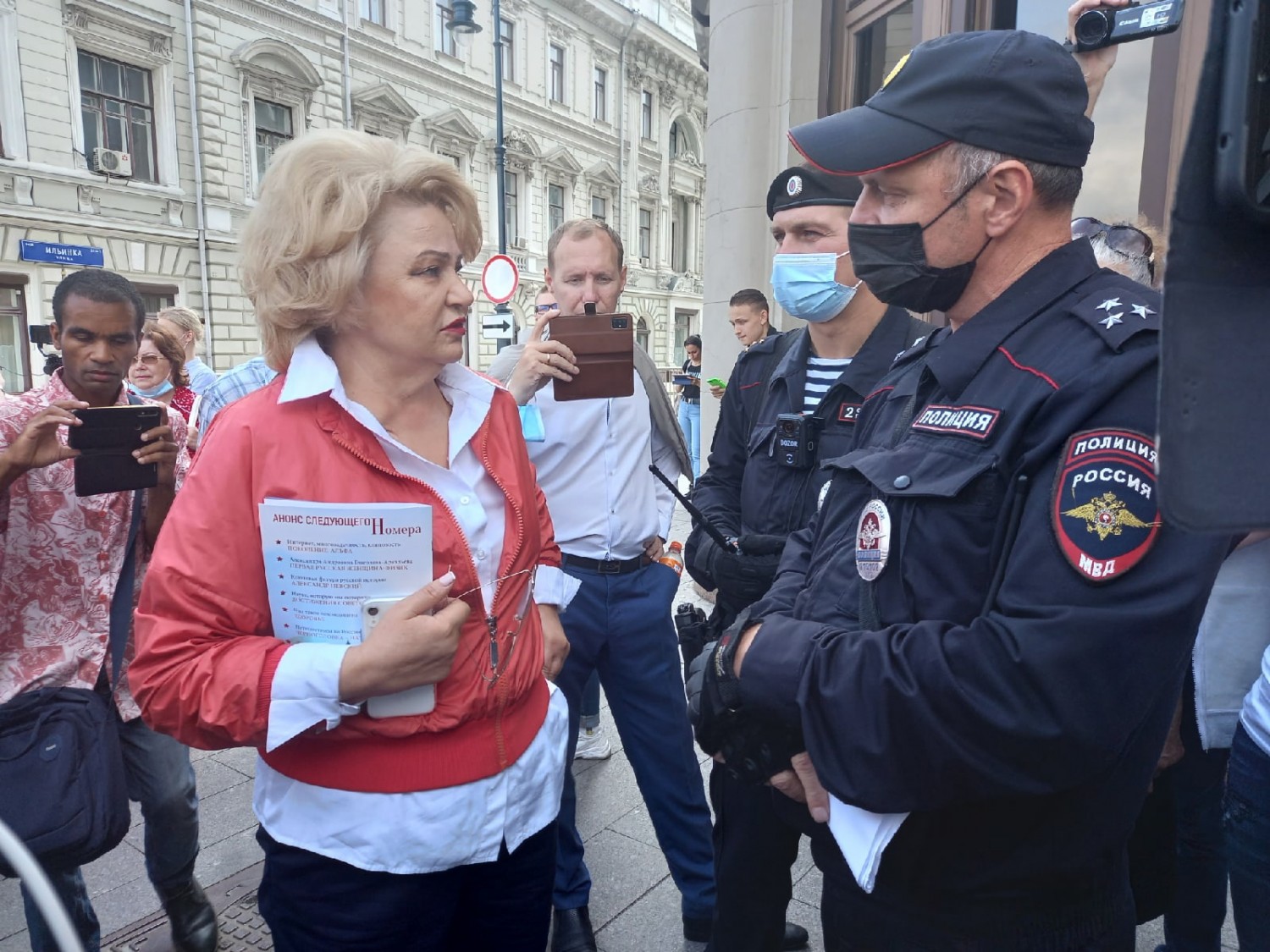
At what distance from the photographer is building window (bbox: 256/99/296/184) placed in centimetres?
1964

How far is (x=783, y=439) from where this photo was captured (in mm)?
2221

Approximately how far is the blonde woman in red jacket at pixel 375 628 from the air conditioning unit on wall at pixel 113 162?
18431mm

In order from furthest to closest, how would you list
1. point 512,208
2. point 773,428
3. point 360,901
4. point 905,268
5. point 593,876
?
point 512,208 < point 593,876 < point 773,428 < point 360,901 < point 905,268

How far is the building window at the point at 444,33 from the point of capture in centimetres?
2384

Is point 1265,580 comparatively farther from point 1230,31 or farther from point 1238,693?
point 1230,31

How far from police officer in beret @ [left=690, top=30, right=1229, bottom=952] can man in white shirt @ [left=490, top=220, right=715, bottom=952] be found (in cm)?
130

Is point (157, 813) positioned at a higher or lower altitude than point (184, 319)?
lower

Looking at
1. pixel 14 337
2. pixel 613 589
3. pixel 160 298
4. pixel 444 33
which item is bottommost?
pixel 613 589

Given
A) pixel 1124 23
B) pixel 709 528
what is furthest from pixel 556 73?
pixel 709 528

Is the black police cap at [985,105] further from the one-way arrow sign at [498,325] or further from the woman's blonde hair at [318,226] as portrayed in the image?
the one-way arrow sign at [498,325]

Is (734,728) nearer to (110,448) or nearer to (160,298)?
(110,448)

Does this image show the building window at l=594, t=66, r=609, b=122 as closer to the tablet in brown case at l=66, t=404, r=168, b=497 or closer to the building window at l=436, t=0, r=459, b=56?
the building window at l=436, t=0, r=459, b=56

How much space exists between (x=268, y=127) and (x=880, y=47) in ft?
60.3

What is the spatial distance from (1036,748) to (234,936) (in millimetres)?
2581
